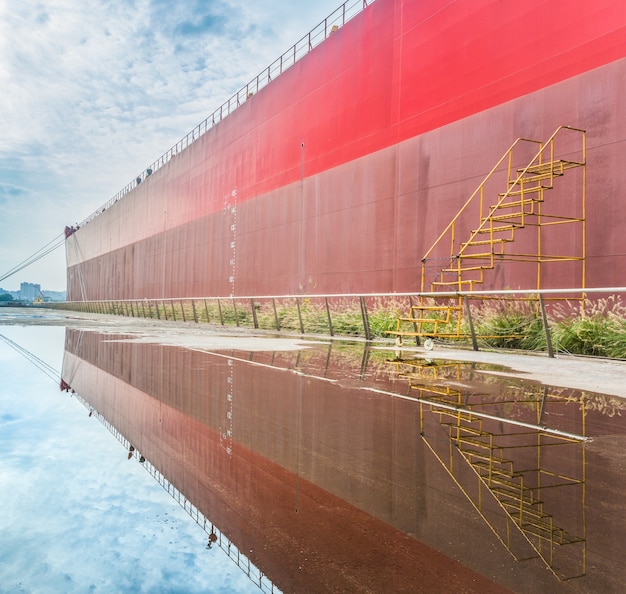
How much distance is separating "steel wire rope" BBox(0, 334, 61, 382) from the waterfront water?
4.01 feet

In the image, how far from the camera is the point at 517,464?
333cm

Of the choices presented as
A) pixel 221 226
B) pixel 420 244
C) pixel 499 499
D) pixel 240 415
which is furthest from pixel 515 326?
pixel 221 226

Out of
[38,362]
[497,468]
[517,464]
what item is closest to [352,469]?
[497,468]

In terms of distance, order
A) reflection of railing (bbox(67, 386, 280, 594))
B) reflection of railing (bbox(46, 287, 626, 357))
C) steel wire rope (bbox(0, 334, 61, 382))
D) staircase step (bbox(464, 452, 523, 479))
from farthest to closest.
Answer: reflection of railing (bbox(46, 287, 626, 357)), steel wire rope (bbox(0, 334, 61, 382)), staircase step (bbox(464, 452, 523, 479)), reflection of railing (bbox(67, 386, 280, 594))

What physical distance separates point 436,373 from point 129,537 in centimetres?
582

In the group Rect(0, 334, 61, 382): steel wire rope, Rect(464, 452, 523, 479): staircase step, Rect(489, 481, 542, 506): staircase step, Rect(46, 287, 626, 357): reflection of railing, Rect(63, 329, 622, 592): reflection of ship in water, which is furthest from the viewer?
Rect(46, 287, 626, 357): reflection of railing

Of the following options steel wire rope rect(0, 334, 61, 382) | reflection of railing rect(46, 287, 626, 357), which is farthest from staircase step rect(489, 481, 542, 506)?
reflection of railing rect(46, 287, 626, 357)

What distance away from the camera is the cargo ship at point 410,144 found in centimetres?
1127

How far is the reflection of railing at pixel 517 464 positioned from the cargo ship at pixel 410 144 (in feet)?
21.2

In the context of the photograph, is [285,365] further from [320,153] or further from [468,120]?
[320,153]

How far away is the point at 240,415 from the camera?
4770 millimetres

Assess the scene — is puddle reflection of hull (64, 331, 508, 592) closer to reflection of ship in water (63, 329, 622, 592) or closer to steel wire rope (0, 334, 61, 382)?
reflection of ship in water (63, 329, 622, 592)

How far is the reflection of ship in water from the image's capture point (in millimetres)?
2016

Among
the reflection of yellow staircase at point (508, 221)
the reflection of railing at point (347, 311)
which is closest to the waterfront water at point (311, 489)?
the reflection of railing at point (347, 311)
